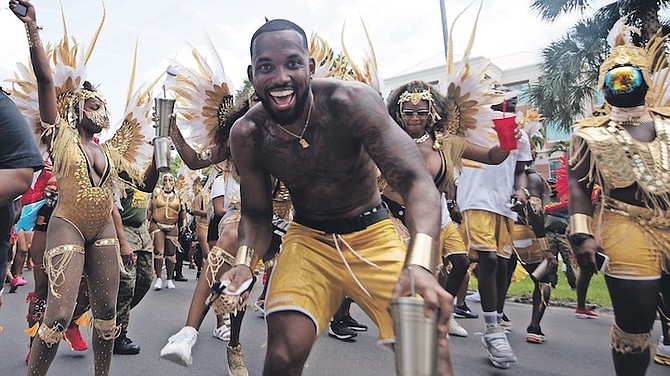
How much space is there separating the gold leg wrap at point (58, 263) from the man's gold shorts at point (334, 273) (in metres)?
1.51

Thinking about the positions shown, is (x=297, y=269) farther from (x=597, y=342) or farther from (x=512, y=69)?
(x=512, y=69)

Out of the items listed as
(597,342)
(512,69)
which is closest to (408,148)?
(597,342)

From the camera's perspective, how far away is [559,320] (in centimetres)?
695

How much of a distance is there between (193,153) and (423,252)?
2.91 meters

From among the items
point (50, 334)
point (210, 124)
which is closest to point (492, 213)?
point (210, 124)

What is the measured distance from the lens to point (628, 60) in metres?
3.62

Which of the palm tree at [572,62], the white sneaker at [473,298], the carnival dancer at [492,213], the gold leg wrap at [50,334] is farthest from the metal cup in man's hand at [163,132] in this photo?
the palm tree at [572,62]

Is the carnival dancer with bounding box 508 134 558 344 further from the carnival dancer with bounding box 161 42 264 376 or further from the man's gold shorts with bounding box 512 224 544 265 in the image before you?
the carnival dancer with bounding box 161 42 264 376

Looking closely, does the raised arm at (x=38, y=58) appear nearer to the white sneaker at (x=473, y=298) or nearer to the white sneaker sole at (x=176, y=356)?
the white sneaker sole at (x=176, y=356)

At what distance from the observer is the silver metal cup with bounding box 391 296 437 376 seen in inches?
62.2

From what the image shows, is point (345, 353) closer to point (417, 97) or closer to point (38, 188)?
point (417, 97)

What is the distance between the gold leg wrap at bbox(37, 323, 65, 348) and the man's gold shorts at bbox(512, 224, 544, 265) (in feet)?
15.0

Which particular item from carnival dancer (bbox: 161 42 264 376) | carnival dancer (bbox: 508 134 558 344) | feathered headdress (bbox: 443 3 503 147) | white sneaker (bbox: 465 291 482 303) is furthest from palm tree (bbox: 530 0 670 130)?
carnival dancer (bbox: 161 42 264 376)

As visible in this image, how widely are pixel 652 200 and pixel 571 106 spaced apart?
18.8m
